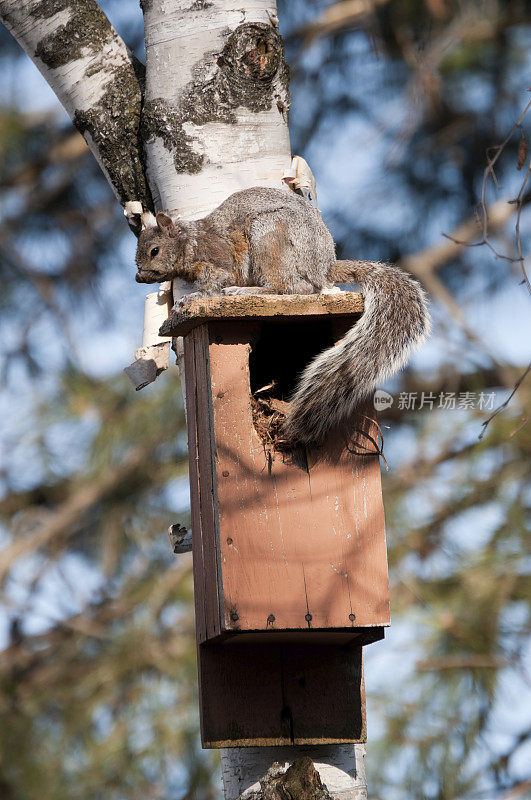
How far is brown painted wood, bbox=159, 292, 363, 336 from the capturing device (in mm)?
1596

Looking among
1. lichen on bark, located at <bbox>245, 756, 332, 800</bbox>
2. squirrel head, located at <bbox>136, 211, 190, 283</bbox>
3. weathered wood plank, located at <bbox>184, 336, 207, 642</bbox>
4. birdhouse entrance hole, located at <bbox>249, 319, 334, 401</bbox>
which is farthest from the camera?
squirrel head, located at <bbox>136, 211, 190, 283</bbox>

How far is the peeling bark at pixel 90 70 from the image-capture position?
1.98 meters

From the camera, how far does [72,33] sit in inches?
80.1

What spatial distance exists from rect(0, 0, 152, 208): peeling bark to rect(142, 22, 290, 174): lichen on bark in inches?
4.2

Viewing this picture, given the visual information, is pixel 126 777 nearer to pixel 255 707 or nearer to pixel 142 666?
pixel 142 666

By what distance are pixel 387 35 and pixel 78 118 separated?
123 cm

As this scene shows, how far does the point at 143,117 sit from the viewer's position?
1.94 m

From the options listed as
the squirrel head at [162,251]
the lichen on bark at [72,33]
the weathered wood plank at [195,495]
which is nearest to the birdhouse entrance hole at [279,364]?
the weathered wood plank at [195,495]

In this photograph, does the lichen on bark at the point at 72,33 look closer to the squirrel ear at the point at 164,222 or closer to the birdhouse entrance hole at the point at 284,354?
the squirrel ear at the point at 164,222

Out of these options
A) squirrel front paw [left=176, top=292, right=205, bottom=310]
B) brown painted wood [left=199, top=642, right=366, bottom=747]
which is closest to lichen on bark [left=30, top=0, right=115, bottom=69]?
squirrel front paw [left=176, top=292, right=205, bottom=310]

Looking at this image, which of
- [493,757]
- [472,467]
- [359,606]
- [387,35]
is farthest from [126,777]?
[387,35]

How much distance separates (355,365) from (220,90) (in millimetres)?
619

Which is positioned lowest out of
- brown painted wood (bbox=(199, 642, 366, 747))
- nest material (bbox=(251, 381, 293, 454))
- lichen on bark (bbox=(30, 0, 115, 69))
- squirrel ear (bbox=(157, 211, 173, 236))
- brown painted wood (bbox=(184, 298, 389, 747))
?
brown painted wood (bbox=(199, 642, 366, 747))

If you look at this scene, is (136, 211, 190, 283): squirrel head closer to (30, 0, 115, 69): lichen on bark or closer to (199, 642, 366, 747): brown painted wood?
(30, 0, 115, 69): lichen on bark
